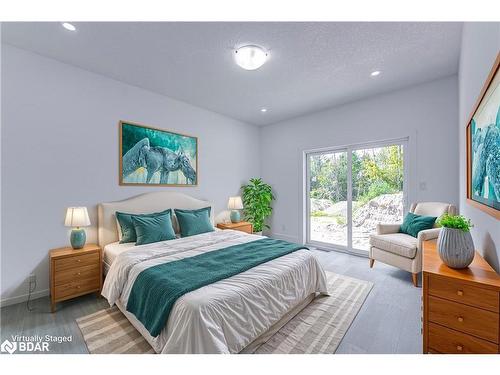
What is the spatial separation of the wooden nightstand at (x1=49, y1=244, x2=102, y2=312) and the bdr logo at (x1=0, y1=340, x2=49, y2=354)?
0.40 meters

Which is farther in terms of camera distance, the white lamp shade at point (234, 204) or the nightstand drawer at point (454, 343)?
the white lamp shade at point (234, 204)

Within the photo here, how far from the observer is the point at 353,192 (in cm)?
394

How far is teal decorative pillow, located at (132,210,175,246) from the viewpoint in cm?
260

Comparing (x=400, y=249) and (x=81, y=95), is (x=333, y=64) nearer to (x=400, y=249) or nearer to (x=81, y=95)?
(x=400, y=249)

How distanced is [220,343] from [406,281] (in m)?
2.69

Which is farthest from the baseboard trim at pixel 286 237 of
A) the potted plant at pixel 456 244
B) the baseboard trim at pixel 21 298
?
the baseboard trim at pixel 21 298

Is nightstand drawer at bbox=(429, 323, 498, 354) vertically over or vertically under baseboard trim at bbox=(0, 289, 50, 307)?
over

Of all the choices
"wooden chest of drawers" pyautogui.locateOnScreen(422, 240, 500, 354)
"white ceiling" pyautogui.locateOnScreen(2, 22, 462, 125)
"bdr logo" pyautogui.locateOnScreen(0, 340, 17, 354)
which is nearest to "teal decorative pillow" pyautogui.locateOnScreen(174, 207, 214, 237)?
"bdr logo" pyautogui.locateOnScreen(0, 340, 17, 354)

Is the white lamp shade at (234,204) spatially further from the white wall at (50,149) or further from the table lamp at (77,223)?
the table lamp at (77,223)

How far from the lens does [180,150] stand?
3.61 meters

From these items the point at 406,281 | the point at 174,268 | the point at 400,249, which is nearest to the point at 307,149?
the point at 400,249

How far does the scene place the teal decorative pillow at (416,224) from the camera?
2717 mm

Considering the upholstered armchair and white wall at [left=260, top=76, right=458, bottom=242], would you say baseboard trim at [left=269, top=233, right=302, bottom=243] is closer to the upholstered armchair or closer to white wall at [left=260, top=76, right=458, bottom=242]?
white wall at [left=260, top=76, right=458, bottom=242]

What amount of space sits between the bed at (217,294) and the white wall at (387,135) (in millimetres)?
2138
